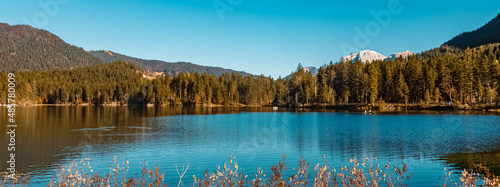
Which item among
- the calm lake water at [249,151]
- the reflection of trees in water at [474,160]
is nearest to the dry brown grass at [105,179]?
the calm lake water at [249,151]

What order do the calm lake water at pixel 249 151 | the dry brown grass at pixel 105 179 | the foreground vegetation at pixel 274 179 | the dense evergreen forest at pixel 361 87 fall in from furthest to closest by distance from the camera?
the dense evergreen forest at pixel 361 87, the calm lake water at pixel 249 151, the dry brown grass at pixel 105 179, the foreground vegetation at pixel 274 179

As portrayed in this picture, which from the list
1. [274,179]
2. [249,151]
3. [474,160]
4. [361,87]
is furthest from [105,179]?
[361,87]

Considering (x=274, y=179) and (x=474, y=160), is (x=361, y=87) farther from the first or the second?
(x=274, y=179)

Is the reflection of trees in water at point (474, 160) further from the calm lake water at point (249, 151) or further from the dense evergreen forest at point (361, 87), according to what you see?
the dense evergreen forest at point (361, 87)

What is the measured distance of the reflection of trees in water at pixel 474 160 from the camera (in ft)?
78.4

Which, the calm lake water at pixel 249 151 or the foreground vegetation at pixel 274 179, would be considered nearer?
the foreground vegetation at pixel 274 179

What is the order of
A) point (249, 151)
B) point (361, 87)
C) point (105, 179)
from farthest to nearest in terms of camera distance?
point (361, 87), point (249, 151), point (105, 179)

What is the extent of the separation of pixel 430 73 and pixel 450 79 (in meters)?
7.52

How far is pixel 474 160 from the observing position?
85.7ft

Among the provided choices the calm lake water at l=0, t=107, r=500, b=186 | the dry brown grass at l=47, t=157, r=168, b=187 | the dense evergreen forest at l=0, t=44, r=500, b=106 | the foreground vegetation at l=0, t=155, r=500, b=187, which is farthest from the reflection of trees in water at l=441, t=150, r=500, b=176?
the dense evergreen forest at l=0, t=44, r=500, b=106

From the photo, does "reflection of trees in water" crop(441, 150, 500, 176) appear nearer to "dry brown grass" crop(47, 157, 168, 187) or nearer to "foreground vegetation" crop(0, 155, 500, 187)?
"foreground vegetation" crop(0, 155, 500, 187)

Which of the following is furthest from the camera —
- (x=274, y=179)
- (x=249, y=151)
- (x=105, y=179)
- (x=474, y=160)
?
(x=249, y=151)

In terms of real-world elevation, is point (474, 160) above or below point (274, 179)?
below

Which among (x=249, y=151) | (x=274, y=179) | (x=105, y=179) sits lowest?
(x=249, y=151)
